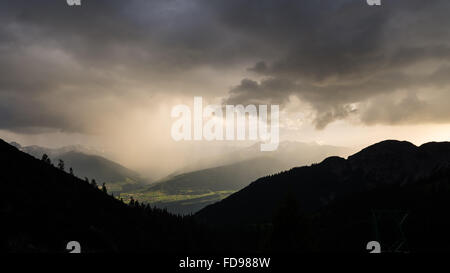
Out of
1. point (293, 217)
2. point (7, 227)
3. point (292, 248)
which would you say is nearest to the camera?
point (292, 248)

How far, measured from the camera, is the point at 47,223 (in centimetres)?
17400

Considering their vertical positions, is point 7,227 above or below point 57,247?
above

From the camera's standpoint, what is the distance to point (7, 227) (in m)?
150
